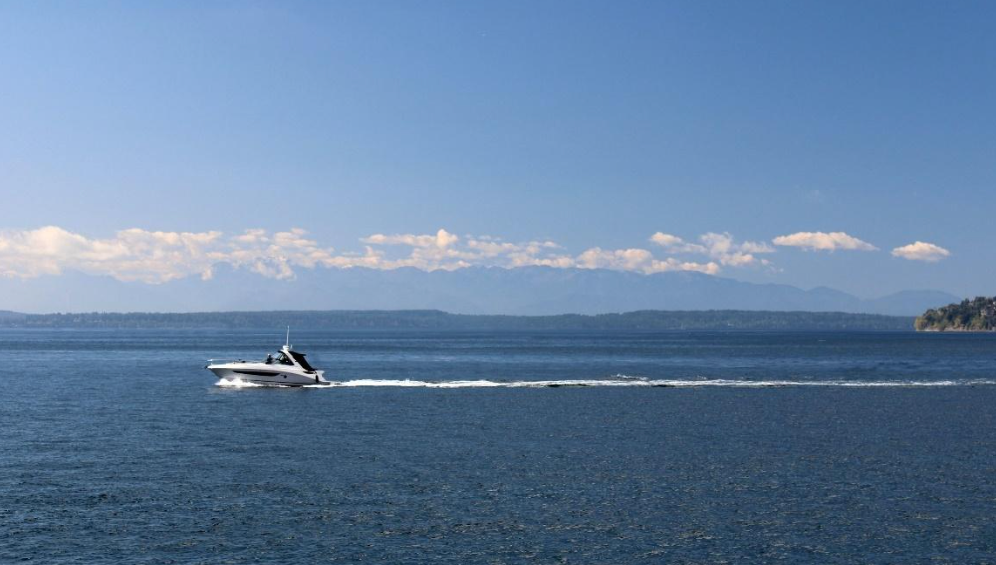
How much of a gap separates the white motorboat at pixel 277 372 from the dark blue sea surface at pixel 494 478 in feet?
21.6

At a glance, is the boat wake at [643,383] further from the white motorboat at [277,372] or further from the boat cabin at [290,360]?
the boat cabin at [290,360]

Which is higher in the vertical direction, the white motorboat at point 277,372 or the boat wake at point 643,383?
the white motorboat at point 277,372

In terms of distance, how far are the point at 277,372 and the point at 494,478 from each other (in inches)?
2486

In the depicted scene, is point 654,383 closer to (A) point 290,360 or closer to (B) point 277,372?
(A) point 290,360

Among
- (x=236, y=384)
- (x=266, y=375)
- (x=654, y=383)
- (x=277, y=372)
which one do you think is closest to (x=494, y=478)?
(x=277, y=372)

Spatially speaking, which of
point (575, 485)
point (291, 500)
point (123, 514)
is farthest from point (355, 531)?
point (575, 485)

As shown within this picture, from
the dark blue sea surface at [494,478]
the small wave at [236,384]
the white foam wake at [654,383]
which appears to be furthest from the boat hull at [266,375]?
the dark blue sea surface at [494,478]

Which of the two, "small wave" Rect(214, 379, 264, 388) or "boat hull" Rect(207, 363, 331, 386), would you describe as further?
"small wave" Rect(214, 379, 264, 388)

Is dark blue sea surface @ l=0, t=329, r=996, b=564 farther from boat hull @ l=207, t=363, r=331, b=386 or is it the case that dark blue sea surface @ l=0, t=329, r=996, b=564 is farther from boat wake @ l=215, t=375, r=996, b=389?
boat wake @ l=215, t=375, r=996, b=389

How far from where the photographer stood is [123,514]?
136 ft

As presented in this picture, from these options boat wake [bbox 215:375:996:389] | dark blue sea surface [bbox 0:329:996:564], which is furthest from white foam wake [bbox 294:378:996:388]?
dark blue sea surface [bbox 0:329:996:564]

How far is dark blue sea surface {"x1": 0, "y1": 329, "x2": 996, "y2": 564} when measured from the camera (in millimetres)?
37281

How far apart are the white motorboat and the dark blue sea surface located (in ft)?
21.6

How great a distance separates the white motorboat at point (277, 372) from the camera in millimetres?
108625
